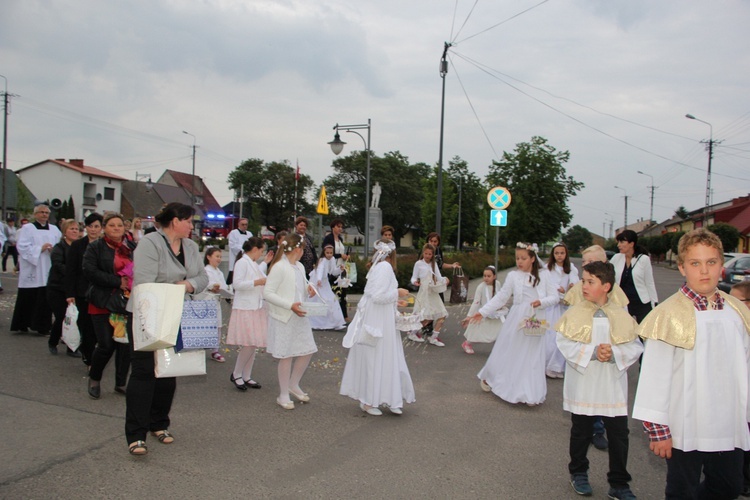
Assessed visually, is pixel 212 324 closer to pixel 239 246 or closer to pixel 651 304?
pixel 651 304

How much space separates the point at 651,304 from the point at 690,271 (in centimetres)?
441

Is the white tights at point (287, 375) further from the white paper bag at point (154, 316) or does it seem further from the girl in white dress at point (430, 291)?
the girl in white dress at point (430, 291)

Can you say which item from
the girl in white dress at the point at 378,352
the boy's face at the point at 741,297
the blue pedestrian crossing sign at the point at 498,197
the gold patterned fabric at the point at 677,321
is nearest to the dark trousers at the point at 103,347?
the girl in white dress at the point at 378,352

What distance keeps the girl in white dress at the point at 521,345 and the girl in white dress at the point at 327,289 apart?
15.5 feet

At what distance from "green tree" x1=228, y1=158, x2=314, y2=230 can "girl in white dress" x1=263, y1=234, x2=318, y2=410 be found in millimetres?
69452

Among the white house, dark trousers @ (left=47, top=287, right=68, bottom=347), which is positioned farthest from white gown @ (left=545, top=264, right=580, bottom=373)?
the white house

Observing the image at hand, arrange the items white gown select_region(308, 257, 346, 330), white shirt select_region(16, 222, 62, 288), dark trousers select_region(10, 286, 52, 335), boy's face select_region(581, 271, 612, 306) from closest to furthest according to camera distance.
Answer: boy's face select_region(581, 271, 612, 306), white shirt select_region(16, 222, 62, 288), dark trousers select_region(10, 286, 52, 335), white gown select_region(308, 257, 346, 330)

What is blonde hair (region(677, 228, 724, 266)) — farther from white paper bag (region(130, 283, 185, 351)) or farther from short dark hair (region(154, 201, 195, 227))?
short dark hair (region(154, 201, 195, 227))

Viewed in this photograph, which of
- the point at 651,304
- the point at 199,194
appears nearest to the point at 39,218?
the point at 651,304

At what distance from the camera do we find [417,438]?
17.3 ft

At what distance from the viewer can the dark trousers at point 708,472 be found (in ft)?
10.2

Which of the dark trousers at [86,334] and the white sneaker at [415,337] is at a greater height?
the dark trousers at [86,334]

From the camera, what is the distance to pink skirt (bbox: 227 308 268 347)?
22.2 feet

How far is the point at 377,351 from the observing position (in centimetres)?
589
